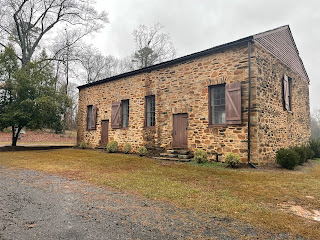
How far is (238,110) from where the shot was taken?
26.0 feet

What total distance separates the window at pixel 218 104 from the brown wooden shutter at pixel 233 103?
0.66 metres

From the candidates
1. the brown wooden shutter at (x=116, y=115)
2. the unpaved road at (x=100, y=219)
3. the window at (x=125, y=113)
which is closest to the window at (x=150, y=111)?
the window at (x=125, y=113)

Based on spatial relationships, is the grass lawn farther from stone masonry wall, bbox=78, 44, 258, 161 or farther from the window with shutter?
the window with shutter

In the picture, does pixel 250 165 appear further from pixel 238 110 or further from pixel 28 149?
pixel 28 149

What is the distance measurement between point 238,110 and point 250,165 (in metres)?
2.25

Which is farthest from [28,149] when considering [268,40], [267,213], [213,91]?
[268,40]

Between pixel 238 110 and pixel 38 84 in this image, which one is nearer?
→ pixel 238 110

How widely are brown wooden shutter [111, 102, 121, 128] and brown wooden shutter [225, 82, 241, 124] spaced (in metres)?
7.31

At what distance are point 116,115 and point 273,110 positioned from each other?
920cm

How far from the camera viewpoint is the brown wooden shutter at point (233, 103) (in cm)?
793

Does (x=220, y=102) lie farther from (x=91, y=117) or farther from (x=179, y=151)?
(x=91, y=117)

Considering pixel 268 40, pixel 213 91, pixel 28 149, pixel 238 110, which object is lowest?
pixel 28 149

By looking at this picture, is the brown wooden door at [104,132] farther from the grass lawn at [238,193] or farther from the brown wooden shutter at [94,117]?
the grass lawn at [238,193]

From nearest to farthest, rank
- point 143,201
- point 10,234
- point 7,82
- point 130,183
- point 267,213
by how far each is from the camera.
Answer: point 10,234, point 267,213, point 143,201, point 130,183, point 7,82
